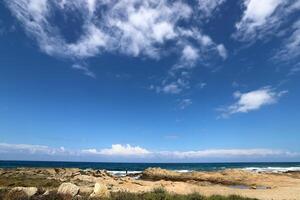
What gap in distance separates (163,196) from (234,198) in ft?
14.4

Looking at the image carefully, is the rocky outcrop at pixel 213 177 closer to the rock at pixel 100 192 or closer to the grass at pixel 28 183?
the grass at pixel 28 183

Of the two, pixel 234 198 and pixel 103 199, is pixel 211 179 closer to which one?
pixel 234 198

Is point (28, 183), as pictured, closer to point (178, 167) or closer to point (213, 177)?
point (213, 177)

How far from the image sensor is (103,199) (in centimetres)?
1639

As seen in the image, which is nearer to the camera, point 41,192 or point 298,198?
point 41,192

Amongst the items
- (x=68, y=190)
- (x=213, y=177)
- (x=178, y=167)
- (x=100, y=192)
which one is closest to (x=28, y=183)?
(x=68, y=190)

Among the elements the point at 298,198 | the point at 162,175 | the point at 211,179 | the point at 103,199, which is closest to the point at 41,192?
the point at 103,199

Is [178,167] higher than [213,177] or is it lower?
higher

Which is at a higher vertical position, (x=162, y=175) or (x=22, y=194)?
(x=162, y=175)

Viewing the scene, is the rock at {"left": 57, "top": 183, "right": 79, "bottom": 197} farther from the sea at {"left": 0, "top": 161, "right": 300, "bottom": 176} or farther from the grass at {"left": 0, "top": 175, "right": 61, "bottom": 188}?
the sea at {"left": 0, "top": 161, "right": 300, "bottom": 176}

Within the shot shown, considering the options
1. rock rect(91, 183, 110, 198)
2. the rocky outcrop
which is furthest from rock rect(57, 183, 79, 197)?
the rocky outcrop

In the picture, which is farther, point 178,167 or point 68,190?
point 178,167

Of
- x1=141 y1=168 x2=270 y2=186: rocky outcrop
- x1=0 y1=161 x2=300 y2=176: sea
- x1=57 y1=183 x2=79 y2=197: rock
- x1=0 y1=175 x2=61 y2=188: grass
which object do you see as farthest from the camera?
x1=0 y1=161 x2=300 y2=176: sea

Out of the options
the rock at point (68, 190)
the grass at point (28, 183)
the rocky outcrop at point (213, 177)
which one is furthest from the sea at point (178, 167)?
the rock at point (68, 190)
